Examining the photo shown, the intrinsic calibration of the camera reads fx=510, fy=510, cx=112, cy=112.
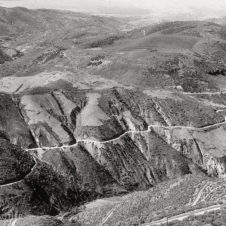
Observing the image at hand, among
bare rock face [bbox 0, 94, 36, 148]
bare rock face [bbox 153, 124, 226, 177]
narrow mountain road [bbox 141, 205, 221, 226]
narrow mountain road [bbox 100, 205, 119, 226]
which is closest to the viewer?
narrow mountain road [bbox 141, 205, 221, 226]

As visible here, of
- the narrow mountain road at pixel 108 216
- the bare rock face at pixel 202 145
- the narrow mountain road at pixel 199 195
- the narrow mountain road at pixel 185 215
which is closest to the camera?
the narrow mountain road at pixel 185 215

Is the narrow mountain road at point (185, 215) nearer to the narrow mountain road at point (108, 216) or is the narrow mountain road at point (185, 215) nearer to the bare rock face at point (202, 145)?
the narrow mountain road at point (108, 216)

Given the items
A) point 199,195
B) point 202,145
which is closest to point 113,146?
point 202,145

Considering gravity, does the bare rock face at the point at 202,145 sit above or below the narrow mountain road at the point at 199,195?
below

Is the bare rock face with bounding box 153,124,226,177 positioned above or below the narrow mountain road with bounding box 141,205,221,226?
below

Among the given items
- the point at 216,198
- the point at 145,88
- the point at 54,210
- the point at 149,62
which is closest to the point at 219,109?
the point at 145,88

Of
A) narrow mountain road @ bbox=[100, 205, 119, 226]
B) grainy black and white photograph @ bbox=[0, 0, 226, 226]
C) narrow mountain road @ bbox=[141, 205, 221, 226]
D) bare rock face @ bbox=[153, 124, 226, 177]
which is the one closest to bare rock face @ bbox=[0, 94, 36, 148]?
grainy black and white photograph @ bbox=[0, 0, 226, 226]

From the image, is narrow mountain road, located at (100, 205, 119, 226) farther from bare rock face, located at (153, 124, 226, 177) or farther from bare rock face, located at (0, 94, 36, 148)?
bare rock face, located at (153, 124, 226, 177)

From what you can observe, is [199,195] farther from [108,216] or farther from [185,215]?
[108,216]

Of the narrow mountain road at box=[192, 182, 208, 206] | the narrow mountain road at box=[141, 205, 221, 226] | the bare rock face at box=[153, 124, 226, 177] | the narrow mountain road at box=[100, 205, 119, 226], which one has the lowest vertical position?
the bare rock face at box=[153, 124, 226, 177]

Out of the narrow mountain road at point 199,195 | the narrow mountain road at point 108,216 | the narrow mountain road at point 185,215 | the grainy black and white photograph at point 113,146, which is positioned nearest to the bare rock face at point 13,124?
the grainy black and white photograph at point 113,146

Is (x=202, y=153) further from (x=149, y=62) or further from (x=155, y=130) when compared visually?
(x=149, y=62)
